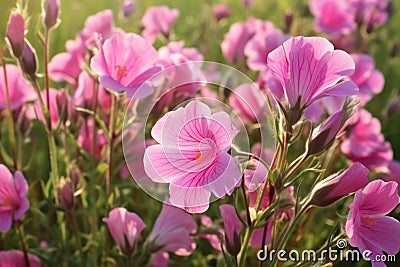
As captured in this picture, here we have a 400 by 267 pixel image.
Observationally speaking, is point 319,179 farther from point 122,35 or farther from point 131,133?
point 131,133

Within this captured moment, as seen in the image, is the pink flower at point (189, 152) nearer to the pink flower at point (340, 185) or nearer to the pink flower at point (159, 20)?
the pink flower at point (340, 185)

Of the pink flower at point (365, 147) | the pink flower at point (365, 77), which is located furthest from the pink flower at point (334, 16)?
the pink flower at point (365, 147)

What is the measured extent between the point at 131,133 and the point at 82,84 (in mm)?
183

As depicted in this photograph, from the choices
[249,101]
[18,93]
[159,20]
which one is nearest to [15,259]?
[18,93]

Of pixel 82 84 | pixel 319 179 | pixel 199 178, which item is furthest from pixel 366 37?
pixel 199 178

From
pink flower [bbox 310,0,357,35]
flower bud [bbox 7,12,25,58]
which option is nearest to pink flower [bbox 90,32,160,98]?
flower bud [bbox 7,12,25,58]

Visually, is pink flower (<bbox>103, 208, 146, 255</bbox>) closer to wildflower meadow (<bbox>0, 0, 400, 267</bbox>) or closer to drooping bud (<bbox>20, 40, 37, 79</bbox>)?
wildflower meadow (<bbox>0, 0, 400, 267</bbox>)

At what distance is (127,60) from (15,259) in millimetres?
492

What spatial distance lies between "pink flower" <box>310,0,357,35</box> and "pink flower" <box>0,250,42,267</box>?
1344mm

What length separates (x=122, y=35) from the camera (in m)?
1.17

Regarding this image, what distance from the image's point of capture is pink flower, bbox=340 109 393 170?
1.56m

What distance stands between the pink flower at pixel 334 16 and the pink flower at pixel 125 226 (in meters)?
1.27

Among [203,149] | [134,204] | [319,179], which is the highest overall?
[203,149]

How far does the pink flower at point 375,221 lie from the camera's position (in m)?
0.93
